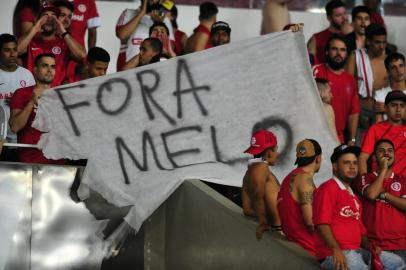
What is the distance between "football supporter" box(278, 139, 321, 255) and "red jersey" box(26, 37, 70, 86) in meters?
4.32

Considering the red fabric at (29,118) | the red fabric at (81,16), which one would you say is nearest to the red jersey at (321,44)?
the red fabric at (81,16)

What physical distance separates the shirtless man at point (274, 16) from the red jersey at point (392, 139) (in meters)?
3.27

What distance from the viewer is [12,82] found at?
12.0m

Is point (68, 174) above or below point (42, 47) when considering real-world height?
below

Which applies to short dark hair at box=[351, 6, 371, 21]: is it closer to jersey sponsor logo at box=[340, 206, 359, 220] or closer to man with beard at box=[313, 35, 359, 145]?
man with beard at box=[313, 35, 359, 145]

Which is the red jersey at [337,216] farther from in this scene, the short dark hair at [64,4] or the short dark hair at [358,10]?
the short dark hair at [358,10]

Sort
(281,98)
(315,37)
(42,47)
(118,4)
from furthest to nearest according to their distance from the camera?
(118,4) → (315,37) → (42,47) → (281,98)

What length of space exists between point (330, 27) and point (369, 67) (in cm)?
106

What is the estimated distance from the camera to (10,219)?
11734 mm

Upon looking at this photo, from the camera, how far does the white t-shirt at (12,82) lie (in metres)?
11.9

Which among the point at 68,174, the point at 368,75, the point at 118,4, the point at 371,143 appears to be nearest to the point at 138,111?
the point at 68,174

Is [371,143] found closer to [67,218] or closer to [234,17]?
[67,218]

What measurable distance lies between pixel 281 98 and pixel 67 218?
2.44m

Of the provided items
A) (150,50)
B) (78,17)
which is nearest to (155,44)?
(150,50)
